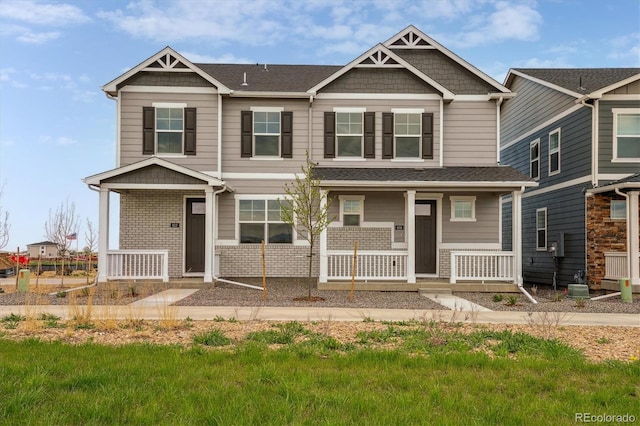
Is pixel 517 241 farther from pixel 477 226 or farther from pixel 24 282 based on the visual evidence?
pixel 24 282

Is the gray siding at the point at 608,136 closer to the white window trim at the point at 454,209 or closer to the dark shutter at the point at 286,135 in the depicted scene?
the white window trim at the point at 454,209

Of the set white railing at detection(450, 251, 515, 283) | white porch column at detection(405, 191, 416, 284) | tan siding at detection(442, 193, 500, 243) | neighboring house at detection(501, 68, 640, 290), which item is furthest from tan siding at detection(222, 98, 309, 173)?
neighboring house at detection(501, 68, 640, 290)

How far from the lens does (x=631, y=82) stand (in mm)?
15297

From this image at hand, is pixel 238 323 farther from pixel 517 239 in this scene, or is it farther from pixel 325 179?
pixel 517 239

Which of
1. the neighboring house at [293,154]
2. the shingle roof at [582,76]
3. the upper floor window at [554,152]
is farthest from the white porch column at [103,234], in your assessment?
the shingle roof at [582,76]

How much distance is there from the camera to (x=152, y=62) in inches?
645

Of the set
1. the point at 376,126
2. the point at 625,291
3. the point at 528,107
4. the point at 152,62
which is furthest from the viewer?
the point at 528,107

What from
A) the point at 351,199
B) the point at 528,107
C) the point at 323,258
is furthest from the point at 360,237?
the point at 528,107

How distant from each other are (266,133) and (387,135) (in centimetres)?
382

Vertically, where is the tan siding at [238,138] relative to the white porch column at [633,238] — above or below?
above

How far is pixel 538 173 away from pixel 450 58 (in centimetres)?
562

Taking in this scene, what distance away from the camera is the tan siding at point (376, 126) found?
1670 cm

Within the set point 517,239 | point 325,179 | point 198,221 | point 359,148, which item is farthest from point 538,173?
point 198,221

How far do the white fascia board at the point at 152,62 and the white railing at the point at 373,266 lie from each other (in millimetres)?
6238
